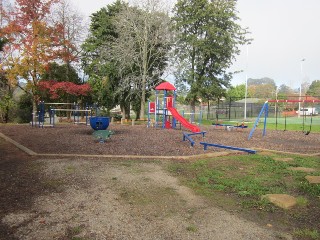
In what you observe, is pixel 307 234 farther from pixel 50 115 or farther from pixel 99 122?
pixel 50 115

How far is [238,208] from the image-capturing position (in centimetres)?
451

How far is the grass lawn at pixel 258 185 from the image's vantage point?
13.6 ft

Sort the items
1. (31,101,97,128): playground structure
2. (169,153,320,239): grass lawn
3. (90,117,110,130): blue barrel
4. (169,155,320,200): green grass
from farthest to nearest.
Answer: (31,101,97,128): playground structure
(90,117,110,130): blue barrel
(169,155,320,200): green grass
(169,153,320,239): grass lawn

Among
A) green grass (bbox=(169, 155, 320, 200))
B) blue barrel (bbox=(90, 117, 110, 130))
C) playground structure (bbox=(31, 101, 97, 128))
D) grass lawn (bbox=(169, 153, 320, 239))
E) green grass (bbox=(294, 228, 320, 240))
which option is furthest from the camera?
playground structure (bbox=(31, 101, 97, 128))

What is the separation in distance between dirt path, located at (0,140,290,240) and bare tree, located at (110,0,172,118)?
67.2 ft

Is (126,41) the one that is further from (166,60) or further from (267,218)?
(267,218)

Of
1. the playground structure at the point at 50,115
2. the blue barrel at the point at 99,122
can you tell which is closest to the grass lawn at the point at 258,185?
the blue barrel at the point at 99,122

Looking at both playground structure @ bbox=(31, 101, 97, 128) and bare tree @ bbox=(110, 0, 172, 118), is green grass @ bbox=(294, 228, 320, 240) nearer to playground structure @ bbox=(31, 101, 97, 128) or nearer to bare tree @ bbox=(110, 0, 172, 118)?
playground structure @ bbox=(31, 101, 97, 128)

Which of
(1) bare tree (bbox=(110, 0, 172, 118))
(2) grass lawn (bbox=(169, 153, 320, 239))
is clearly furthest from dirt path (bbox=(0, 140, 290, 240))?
(1) bare tree (bbox=(110, 0, 172, 118))

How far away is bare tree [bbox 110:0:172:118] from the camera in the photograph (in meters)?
26.0

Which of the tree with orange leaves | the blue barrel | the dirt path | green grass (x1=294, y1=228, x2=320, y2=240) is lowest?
green grass (x1=294, y1=228, x2=320, y2=240)

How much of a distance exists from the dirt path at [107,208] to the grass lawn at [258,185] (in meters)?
0.37

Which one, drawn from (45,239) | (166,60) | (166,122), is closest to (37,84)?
(166,122)

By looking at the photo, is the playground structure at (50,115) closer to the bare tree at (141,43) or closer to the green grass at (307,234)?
the bare tree at (141,43)
